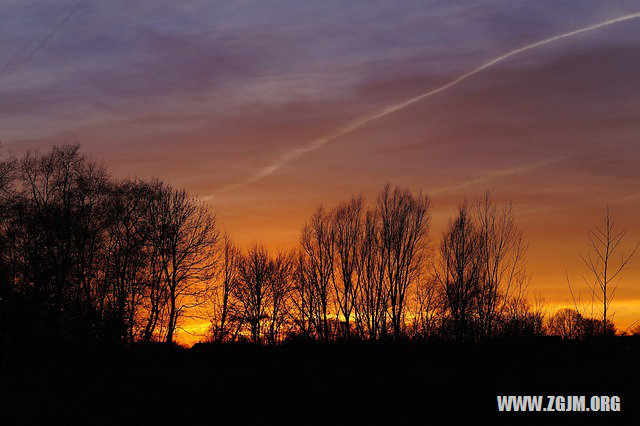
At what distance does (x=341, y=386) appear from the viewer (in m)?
23.0

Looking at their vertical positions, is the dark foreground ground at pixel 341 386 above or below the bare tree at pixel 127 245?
below

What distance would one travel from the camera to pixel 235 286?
225 feet

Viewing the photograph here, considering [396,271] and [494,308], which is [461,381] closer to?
[494,308]

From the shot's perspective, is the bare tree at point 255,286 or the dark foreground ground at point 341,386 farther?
the bare tree at point 255,286

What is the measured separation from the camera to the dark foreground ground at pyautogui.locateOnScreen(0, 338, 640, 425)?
20.0 meters

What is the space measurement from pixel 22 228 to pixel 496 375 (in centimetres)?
3684

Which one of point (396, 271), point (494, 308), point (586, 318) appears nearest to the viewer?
point (586, 318)

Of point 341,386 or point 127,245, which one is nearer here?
point 341,386

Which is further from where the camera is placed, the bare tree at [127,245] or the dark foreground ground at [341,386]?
Result: the bare tree at [127,245]

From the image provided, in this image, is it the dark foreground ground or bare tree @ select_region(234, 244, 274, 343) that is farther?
bare tree @ select_region(234, 244, 274, 343)

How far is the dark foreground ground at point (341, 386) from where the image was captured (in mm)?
20016

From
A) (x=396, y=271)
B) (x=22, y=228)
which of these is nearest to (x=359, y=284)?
(x=396, y=271)

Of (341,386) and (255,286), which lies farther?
(255,286)

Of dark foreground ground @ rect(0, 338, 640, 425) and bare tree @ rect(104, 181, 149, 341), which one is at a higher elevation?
bare tree @ rect(104, 181, 149, 341)
